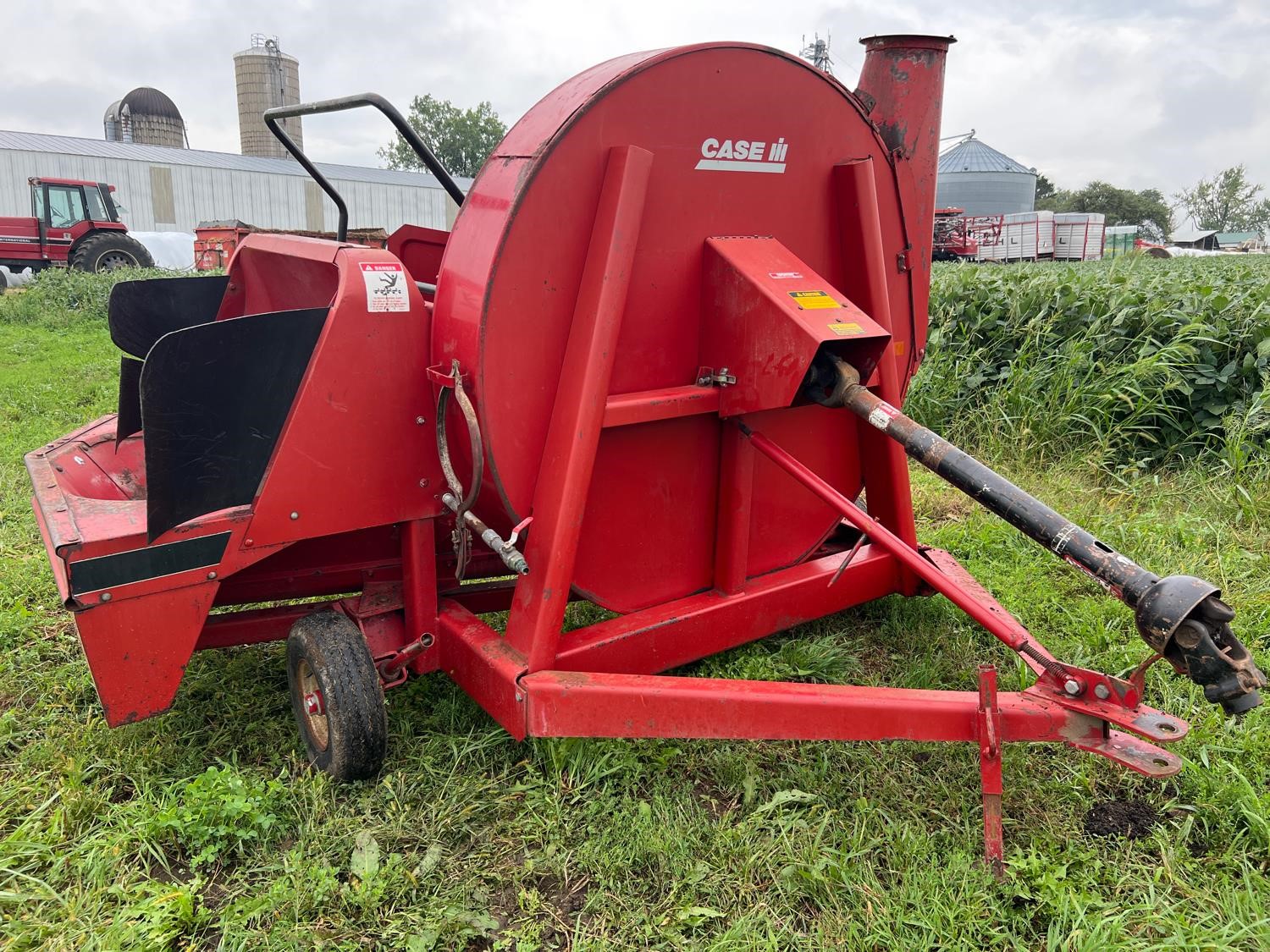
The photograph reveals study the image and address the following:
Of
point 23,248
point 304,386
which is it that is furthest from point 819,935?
point 23,248

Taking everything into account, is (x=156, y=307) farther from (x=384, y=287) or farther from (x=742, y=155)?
(x=742, y=155)

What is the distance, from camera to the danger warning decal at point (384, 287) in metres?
2.34

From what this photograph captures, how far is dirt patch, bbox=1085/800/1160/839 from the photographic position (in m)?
2.36

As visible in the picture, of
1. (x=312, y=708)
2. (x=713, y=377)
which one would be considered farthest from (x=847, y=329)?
(x=312, y=708)

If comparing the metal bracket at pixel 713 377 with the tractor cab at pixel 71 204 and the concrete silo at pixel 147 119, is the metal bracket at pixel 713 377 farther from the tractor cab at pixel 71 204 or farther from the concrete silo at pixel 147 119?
the concrete silo at pixel 147 119

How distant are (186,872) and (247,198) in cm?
3814

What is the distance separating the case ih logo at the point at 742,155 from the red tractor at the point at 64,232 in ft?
69.1

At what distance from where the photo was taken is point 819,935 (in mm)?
2039

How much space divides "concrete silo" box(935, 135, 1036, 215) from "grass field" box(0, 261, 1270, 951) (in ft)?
155

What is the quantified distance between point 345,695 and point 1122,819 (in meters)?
2.08

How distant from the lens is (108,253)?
65.0ft

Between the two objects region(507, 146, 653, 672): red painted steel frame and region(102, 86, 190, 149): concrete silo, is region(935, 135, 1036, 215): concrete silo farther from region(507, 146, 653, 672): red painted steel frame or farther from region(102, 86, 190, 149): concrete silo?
region(507, 146, 653, 672): red painted steel frame

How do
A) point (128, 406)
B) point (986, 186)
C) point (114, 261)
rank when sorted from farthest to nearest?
point (986, 186) → point (114, 261) → point (128, 406)

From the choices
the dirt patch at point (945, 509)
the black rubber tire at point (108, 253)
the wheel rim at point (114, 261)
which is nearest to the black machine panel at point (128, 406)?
the dirt patch at point (945, 509)
